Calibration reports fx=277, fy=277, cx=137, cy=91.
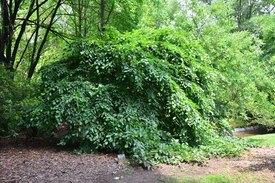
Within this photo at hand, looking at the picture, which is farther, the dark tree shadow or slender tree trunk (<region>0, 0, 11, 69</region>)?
slender tree trunk (<region>0, 0, 11, 69</region>)

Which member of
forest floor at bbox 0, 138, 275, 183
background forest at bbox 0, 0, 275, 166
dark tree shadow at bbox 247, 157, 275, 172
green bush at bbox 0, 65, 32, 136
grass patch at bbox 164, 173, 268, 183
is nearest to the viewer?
forest floor at bbox 0, 138, 275, 183

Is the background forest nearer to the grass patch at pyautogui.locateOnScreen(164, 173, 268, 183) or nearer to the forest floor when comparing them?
the forest floor

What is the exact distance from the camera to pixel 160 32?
23.7ft

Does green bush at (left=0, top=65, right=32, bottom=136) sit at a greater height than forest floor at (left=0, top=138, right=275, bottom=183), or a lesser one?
greater

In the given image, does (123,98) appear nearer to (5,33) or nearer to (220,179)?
(220,179)

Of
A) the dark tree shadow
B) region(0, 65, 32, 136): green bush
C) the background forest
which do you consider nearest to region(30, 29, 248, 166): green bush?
the background forest

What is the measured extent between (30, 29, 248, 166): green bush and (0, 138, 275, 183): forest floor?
34 centimetres

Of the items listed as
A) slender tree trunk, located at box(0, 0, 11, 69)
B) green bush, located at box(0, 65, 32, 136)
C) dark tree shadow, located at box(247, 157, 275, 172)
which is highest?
slender tree trunk, located at box(0, 0, 11, 69)

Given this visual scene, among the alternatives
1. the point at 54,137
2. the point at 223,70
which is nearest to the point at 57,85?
the point at 54,137

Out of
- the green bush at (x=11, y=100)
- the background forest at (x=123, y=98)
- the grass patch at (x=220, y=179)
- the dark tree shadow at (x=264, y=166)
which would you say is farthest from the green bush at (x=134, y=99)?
the dark tree shadow at (x=264, y=166)

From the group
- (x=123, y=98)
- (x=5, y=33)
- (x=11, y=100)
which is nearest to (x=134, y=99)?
(x=123, y=98)

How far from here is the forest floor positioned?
13.8 feet

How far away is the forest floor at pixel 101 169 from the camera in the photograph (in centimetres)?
421

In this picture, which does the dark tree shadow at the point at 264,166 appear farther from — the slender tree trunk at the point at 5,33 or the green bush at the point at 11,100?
the slender tree trunk at the point at 5,33
